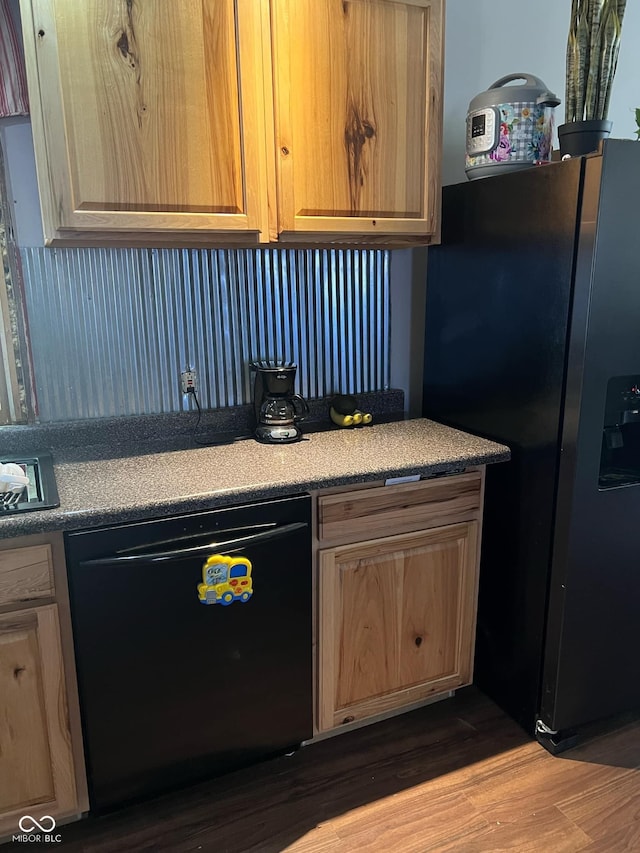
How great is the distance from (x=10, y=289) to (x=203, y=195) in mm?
618

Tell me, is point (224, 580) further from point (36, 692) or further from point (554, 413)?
point (554, 413)

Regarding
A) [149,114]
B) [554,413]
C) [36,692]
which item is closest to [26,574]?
[36,692]

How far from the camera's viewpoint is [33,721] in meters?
1.48

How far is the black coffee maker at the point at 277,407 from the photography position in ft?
6.48

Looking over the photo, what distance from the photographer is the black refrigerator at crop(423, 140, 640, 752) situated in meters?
1.61

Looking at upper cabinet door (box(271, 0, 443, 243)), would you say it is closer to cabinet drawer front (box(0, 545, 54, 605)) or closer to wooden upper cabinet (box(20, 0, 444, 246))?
wooden upper cabinet (box(20, 0, 444, 246))

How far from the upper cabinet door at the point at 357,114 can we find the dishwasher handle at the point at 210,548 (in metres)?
0.79

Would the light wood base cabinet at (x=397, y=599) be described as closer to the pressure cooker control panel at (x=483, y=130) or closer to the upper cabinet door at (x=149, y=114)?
the upper cabinet door at (x=149, y=114)

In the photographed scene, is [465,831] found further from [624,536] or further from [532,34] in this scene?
[532,34]

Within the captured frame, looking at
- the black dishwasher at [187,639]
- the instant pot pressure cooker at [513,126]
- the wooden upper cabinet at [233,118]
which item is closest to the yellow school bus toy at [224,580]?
the black dishwasher at [187,639]

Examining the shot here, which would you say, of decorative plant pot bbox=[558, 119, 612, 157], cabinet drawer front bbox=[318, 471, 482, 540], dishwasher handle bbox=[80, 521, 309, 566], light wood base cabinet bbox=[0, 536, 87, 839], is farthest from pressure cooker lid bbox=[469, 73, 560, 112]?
light wood base cabinet bbox=[0, 536, 87, 839]

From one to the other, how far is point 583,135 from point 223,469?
1.30 m

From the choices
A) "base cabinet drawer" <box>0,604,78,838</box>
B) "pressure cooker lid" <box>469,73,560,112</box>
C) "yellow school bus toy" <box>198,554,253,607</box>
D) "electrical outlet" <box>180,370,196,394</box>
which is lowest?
"base cabinet drawer" <box>0,604,78,838</box>

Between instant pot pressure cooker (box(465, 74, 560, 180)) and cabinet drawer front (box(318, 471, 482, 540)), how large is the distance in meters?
0.92
